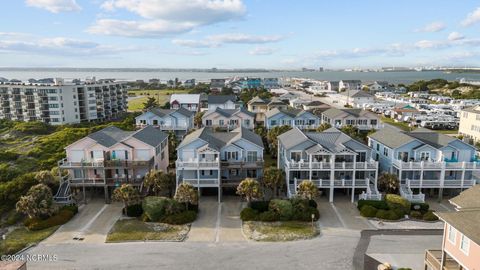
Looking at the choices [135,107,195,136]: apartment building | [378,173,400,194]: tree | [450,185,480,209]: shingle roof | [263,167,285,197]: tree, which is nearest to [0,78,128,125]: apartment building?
[135,107,195,136]: apartment building

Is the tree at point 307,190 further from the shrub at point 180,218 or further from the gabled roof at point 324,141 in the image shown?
the shrub at point 180,218

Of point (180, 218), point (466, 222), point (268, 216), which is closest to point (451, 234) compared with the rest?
point (466, 222)

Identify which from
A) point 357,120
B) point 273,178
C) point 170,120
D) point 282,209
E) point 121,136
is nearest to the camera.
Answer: point 282,209

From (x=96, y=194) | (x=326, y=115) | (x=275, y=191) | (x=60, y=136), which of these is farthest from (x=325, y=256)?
(x=60, y=136)

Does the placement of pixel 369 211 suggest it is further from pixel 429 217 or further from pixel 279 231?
pixel 279 231

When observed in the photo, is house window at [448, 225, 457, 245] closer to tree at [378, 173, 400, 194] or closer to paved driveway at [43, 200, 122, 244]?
tree at [378, 173, 400, 194]
